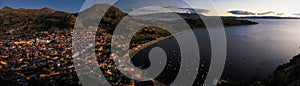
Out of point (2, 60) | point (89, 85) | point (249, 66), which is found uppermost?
point (2, 60)

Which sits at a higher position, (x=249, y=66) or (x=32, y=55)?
(x=32, y=55)

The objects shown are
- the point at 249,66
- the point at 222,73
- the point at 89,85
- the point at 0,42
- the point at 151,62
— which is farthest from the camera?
the point at 0,42

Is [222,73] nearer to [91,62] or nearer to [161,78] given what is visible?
[161,78]

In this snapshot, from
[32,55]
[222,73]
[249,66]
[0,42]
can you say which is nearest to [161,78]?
[222,73]

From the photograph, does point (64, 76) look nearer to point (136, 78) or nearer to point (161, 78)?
point (136, 78)

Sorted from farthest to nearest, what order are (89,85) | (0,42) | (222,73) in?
(0,42), (222,73), (89,85)

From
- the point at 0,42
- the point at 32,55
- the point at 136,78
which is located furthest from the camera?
the point at 0,42

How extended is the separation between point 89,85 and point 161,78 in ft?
12.1

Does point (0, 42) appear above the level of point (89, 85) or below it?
above

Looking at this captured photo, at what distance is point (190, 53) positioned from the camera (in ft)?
59.8

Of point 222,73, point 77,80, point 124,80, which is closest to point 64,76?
point 77,80

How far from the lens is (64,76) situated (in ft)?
37.3

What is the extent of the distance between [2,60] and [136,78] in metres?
9.84

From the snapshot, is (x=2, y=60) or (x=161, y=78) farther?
(x=2, y=60)
